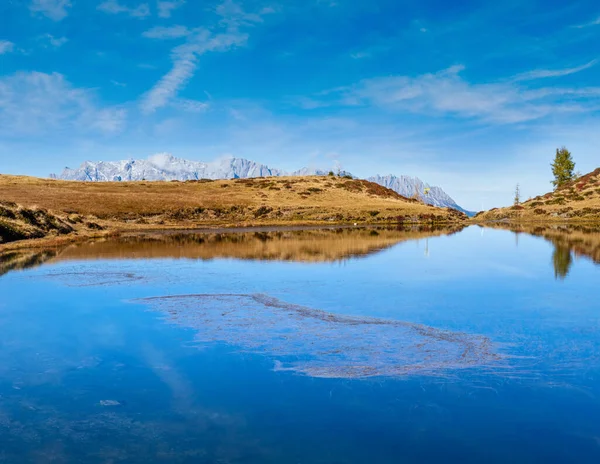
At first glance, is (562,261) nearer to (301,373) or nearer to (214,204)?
(301,373)

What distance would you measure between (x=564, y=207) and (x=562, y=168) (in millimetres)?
41675

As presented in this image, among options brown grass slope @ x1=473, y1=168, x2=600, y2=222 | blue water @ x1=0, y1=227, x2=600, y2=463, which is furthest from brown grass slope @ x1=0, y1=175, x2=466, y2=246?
blue water @ x1=0, y1=227, x2=600, y2=463

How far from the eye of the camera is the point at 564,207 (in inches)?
4434

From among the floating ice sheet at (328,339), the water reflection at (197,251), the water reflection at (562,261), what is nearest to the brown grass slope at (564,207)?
the water reflection at (562,261)

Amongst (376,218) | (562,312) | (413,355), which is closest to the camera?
(413,355)

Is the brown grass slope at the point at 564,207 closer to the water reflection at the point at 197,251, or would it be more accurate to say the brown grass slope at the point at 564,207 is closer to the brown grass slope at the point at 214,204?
the brown grass slope at the point at 214,204

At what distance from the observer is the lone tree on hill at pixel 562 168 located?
146 m

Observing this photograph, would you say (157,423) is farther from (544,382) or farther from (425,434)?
(544,382)

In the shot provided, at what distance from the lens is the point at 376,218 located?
328 feet

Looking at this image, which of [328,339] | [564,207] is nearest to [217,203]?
[564,207]

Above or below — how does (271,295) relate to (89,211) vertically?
below

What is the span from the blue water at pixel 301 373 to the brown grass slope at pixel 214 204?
173 ft

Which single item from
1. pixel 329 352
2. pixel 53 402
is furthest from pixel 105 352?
pixel 329 352

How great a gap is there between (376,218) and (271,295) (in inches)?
3107
